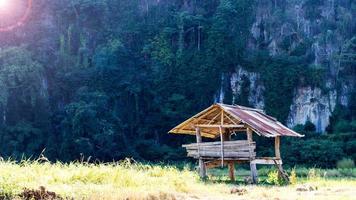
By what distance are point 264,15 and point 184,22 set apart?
21.8 feet

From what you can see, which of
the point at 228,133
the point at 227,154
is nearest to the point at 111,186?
the point at 227,154

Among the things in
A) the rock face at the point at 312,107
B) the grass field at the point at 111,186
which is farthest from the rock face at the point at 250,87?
the grass field at the point at 111,186

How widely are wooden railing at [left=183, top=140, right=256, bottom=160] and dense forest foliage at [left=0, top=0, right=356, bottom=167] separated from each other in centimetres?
1770

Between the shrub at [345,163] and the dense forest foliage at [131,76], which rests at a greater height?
the dense forest foliage at [131,76]

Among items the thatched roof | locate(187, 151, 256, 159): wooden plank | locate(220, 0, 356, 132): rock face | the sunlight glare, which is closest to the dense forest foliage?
locate(220, 0, 356, 132): rock face

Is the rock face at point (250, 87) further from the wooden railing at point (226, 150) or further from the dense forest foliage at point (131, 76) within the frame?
the wooden railing at point (226, 150)

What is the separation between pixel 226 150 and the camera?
1733cm

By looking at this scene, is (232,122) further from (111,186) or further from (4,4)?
(4,4)

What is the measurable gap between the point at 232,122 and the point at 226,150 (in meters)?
0.94

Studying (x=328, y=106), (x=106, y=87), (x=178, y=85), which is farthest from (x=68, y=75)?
(x=328, y=106)

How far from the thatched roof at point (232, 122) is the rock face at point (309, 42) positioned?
21682 mm

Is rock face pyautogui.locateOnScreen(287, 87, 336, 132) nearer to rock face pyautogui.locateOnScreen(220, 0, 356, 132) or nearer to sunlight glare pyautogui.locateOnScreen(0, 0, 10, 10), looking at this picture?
rock face pyautogui.locateOnScreen(220, 0, 356, 132)

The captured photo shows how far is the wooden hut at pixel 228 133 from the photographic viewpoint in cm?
1672

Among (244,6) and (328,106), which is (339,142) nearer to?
(328,106)
